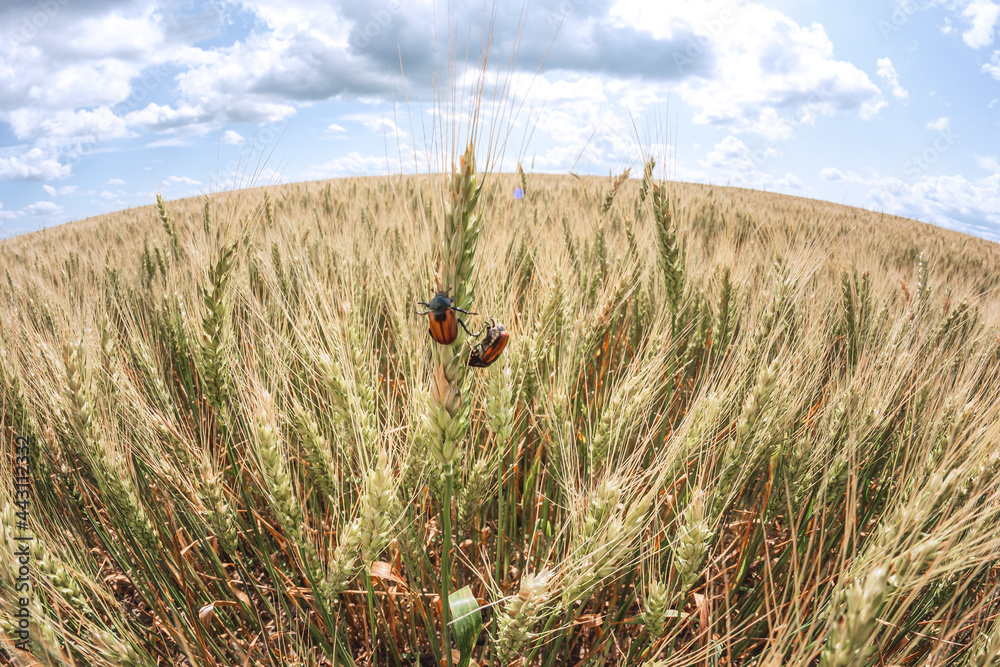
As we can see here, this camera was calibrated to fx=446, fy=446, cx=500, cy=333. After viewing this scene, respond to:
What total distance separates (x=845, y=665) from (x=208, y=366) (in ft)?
5.27

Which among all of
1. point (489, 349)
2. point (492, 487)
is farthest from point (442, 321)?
point (492, 487)

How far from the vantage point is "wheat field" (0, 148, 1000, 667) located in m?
0.92

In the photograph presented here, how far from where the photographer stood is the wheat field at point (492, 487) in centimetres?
92

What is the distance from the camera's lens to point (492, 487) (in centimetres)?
159

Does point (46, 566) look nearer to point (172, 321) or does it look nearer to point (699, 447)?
point (172, 321)

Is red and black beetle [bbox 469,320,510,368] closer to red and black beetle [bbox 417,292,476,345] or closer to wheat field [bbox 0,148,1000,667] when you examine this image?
wheat field [bbox 0,148,1000,667]

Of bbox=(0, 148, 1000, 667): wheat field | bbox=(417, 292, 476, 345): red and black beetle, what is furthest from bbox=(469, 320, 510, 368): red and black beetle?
bbox=(417, 292, 476, 345): red and black beetle

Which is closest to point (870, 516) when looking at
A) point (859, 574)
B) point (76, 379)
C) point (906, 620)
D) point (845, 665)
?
point (906, 620)

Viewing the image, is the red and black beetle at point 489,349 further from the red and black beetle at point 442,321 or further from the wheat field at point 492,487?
the red and black beetle at point 442,321

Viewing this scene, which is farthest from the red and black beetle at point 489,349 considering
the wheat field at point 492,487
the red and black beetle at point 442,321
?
the red and black beetle at point 442,321

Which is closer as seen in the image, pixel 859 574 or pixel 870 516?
pixel 859 574

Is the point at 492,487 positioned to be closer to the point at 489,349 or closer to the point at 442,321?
the point at 489,349

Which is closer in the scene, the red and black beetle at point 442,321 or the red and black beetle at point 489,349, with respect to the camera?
the red and black beetle at point 442,321

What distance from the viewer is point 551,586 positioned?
3.13 ft
